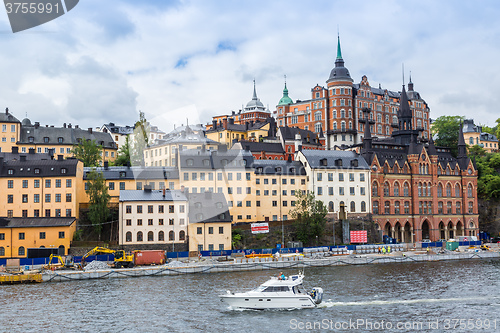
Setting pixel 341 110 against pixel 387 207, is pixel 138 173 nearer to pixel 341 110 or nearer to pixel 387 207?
pixel 387 207

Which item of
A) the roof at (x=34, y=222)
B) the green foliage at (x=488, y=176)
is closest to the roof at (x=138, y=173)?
the roof at (x=34, y=222)

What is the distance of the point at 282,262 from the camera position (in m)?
80.4

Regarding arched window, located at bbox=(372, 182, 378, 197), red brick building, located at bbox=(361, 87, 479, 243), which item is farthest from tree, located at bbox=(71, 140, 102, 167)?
arched window, located at bbox=(372, 182, 378, 197)

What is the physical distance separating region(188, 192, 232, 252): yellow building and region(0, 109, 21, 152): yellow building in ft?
192

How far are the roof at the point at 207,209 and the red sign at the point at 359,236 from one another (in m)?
22.8

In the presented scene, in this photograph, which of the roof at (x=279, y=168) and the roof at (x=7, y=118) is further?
the roof at (x=7, y=118)

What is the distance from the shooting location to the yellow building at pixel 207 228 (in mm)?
86250

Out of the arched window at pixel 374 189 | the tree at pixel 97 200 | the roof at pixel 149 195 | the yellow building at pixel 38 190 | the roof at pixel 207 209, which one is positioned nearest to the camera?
the tree at pixel 97 200

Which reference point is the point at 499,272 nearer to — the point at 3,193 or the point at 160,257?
the point at 160,257

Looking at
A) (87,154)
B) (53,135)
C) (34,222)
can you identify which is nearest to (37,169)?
(34,222)

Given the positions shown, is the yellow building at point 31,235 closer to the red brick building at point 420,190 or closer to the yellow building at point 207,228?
the yellow building at point 207,228

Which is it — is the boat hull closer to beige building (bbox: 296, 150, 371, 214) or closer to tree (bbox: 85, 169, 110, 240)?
tree (bbox: 85, 169, 110, 240)

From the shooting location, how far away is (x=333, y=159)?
355 ft

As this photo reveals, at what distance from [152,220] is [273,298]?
40.2 metres
